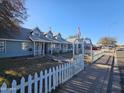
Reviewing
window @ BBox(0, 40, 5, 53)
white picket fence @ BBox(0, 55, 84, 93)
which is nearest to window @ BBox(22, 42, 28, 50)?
window @ BBox(0, 40, 5, 53)

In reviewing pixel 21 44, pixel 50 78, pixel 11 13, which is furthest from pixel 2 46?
pixel 50 78

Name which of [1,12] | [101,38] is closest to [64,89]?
[1,12]

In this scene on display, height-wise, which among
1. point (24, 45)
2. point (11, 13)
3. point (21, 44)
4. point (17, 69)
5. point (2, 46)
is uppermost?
point (11, 13)

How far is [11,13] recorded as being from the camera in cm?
1886

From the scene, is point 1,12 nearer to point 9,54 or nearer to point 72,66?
point 72,66

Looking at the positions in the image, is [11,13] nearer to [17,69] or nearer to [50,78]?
[17,69]

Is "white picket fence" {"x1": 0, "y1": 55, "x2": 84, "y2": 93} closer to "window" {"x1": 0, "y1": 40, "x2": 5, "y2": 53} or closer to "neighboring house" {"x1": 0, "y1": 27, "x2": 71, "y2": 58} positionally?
"neighboring house" {"x1": 0, "y1": 27, "x2": 71, "y2": 58}

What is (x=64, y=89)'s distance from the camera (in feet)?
26.4

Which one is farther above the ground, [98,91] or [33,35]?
[33,35]

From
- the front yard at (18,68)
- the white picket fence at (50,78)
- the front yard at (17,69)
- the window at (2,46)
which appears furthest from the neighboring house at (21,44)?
the white picket fence at (50,78)

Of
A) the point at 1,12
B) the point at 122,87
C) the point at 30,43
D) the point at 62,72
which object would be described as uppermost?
the point at 1,12

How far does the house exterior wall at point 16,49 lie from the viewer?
87.9 ft

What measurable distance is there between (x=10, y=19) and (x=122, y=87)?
13607 millimetres

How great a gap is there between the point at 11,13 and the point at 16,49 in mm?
10526
